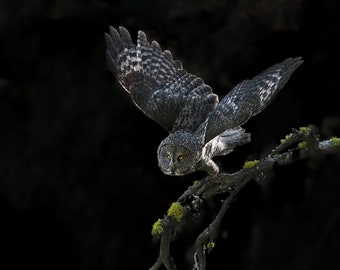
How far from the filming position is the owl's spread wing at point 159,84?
393 centimetres

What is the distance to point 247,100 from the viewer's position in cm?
382

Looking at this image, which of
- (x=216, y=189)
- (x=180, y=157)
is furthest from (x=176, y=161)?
(x=216, y=189)

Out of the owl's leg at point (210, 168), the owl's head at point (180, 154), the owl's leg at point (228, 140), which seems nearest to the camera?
the owl's head at point (180, 154)


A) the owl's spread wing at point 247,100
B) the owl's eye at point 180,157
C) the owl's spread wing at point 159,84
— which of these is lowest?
the owl's eye at point 180,157

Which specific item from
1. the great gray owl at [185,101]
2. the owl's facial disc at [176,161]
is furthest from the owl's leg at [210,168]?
the owl's facial disc at [176,161]

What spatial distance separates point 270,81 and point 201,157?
0.47 m

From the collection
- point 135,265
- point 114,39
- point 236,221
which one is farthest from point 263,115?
point 114,39

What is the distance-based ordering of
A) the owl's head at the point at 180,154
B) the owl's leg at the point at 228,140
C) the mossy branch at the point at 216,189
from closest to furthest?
the mossy branch at the point at 216,189 < the owl's head at the point at 180,154 < the owl's leg at the point at 228,140

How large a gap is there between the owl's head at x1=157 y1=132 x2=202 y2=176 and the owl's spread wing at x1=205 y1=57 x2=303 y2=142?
0.26 feet

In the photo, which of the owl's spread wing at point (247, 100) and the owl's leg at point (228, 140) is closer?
the owl's spread wing at point (247, 100)

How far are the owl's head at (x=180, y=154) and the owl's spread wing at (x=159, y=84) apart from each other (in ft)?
0.49

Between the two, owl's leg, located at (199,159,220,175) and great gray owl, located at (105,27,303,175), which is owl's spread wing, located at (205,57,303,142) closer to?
great gray owl, located at (105,27,303,175)

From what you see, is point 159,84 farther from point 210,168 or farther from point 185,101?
point 210,168

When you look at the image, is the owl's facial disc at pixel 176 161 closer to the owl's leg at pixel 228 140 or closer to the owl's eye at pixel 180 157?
the owl's eye at pixel 180 157
